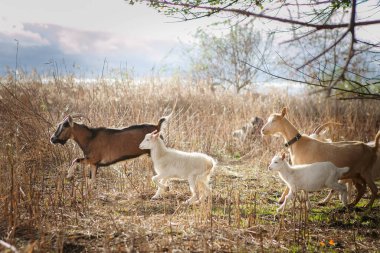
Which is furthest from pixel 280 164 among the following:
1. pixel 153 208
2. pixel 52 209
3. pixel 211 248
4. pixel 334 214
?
pixel 52 209

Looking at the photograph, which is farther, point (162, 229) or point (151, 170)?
point (151, 170)

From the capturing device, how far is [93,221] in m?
5.01

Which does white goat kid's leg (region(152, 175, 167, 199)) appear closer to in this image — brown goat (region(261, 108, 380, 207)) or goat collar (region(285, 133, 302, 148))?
brown goat (region(261, 108, 380, 207))

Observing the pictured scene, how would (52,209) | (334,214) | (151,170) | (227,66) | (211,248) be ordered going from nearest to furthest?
(211,248)
(52,209)
(334,214)
(151,170)
(227,66)

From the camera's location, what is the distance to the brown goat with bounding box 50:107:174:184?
23.7 feet

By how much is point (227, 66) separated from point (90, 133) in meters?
20.3

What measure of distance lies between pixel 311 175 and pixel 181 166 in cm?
200

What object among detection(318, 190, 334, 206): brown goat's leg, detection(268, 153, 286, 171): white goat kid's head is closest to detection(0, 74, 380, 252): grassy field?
detection(318, 190, 334, 206): brown goat's leg

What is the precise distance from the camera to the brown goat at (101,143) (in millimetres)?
7211

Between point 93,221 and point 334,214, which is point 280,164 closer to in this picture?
point 334,214

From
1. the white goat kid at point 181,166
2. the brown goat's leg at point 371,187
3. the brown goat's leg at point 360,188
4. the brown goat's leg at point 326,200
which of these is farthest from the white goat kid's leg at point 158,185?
the brown goat's leg at point 371,187

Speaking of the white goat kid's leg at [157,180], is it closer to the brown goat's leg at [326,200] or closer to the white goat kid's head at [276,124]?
the white goat kid's head at [276,124]

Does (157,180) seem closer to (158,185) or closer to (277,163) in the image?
(158,185)

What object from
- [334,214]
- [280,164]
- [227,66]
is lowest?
[334,214]
